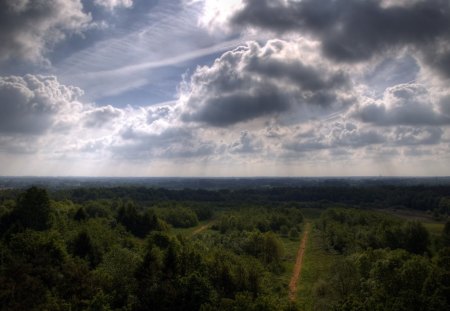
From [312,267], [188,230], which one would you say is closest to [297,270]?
[312,267]

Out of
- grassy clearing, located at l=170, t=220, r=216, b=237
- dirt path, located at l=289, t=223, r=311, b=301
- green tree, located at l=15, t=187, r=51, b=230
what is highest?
green tree, located at l=15, t=187, r=51, b=230

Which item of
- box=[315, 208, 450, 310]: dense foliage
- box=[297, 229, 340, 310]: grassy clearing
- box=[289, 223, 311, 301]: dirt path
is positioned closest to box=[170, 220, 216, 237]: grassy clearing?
box=[289, 223, 311, 301]: dirt path

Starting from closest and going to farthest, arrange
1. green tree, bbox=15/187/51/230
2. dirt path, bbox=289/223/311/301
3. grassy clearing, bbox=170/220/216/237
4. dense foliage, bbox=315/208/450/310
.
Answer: dense foliage, bbox=315/208/450/310 → dirt path, bbox=289/223/311/301 → green tree, bbox=15/187/51/230 → grassy clearing, bbox=170/220/216/237

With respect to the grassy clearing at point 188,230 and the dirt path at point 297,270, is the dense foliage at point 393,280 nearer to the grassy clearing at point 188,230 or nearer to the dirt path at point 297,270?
the dirt path at point 297,270

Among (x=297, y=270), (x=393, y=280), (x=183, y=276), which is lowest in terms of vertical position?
(x=297, y=270)

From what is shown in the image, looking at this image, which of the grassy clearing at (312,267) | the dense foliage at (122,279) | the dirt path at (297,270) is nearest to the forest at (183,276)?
the dense foliage at (122,279)

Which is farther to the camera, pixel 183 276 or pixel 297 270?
pixel 297 270

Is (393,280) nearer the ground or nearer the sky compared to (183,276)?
nearer the sky

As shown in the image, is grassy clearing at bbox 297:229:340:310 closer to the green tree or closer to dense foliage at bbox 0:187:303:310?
dense foliage at bbox 0:187:303:310

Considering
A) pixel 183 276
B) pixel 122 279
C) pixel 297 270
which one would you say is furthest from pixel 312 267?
pixel 122 279

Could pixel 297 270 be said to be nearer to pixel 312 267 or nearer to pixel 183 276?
pixel 312 267

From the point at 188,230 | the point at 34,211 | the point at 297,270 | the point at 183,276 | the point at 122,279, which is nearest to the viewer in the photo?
the point at 183,276

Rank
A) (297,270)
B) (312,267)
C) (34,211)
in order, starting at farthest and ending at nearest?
(312,267), (297,270), (34,211)
